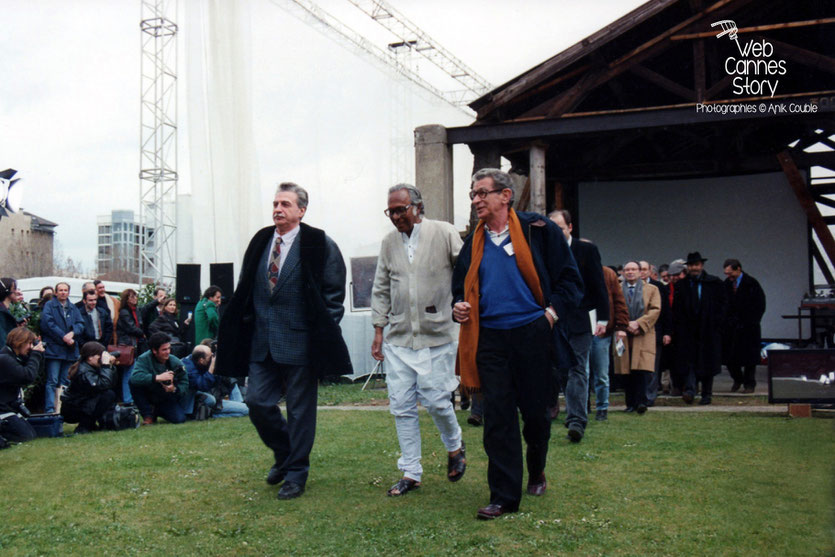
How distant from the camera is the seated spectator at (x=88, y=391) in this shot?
29.8 feet

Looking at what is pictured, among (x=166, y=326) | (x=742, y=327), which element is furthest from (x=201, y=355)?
(x=742, y=327)

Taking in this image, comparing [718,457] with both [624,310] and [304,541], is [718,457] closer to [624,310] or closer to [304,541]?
[624,310]

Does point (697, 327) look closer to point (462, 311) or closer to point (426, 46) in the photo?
point (462, 311)

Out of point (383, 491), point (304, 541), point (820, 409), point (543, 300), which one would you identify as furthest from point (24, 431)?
point (820, 409)

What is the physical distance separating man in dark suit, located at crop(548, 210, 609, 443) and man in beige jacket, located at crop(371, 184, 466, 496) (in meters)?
1.80

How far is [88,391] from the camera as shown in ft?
30.0

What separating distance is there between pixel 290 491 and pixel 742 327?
883cm

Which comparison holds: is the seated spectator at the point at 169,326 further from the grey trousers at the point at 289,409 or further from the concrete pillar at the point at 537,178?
the grey trousers at the point at 289,409

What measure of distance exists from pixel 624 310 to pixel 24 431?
6208 millimetres

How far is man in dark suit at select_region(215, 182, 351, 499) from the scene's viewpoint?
5.12 metres

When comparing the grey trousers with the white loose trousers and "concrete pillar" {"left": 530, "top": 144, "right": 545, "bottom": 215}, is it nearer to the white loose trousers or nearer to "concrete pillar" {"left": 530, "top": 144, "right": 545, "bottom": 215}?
the white loose trousers

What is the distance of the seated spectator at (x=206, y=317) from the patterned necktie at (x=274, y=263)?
7531 mm

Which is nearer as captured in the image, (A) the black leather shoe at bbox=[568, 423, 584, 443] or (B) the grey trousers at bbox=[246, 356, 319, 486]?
(B) the grey trousers at bbox=[246, 356, 319, 486]

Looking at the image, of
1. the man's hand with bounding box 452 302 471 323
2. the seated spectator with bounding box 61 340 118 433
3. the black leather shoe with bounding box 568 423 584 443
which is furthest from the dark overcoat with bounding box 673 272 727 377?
the seated spectator with bounding box 61 340 118 433
